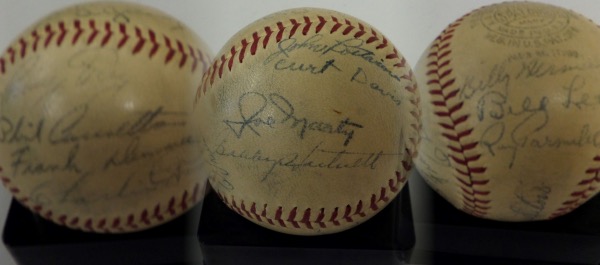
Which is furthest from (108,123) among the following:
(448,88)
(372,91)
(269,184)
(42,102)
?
(448,88)

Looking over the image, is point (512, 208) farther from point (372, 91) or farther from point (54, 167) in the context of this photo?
point (54, 167)

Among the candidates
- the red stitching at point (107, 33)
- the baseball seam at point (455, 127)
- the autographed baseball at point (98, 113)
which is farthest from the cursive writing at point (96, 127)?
the baseball seam at point (455, 127)

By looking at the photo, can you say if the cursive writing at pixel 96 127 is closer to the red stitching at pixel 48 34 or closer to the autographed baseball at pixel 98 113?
the autographed baseball at pixel 98 113

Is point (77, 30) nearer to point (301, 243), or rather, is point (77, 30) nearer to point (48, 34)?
point (48, 34)
